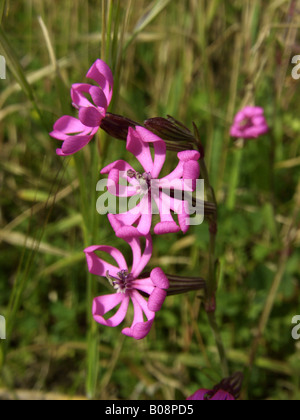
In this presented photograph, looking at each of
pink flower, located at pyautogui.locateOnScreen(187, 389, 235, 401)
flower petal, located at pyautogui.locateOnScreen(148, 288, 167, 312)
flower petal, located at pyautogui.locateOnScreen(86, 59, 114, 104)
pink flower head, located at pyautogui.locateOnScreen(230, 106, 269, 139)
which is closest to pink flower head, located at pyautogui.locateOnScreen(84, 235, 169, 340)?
flower petal, located at pyautogui.locateOnScreen(148, 288, 167, 312)

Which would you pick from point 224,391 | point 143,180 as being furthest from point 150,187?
point 224,391

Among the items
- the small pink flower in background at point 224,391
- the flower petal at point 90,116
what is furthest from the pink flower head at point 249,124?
the small pink flower in background at point 224,391

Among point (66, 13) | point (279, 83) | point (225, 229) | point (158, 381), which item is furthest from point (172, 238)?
point (66, 13)

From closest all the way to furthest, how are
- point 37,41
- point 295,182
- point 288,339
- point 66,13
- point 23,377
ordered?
point 288,339 < point 23,377 < point 295,182 < point 66,13 < point 37,41

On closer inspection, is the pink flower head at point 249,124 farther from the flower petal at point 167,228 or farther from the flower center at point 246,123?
the flower petal at point 167,228

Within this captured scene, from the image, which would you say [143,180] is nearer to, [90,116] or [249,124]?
[90,116]
